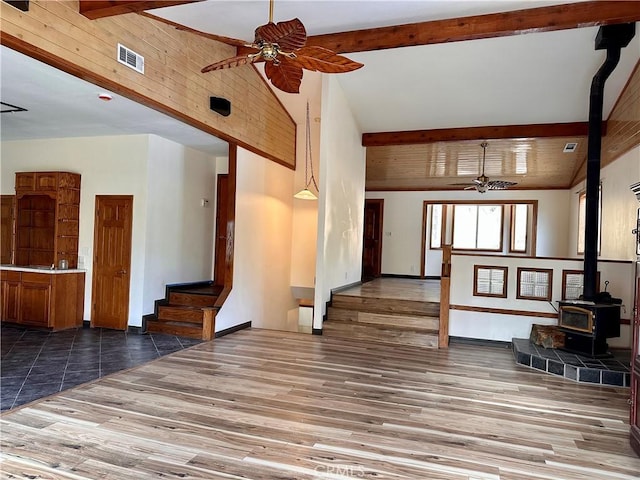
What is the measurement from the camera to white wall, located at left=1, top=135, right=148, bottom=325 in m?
6.07

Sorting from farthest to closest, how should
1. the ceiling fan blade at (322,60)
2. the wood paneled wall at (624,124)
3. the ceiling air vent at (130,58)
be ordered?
1. the wood paneled wall at (624,124)
2. the ceiling air vent at (130,58)
3. the ceiling fan blade at (322,60)

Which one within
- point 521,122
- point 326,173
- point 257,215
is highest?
point 521,122

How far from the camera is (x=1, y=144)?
6785 millimetres

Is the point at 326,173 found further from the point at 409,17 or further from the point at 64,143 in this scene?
A: the point at 64,143

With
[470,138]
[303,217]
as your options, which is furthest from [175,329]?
[470,138]

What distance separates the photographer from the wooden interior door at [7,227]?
679cm

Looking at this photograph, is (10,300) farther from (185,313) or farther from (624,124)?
(624,124)

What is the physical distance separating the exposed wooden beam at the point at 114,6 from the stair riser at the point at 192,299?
4060 mm

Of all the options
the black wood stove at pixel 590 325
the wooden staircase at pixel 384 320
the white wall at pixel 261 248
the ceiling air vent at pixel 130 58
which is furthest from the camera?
the white wall at pixel 261 248

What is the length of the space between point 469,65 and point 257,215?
3.96m

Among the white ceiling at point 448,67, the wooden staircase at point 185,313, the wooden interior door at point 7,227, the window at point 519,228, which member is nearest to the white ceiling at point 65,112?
the wooden interior door at point 7,227

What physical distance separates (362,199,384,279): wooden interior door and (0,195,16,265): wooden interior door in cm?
759

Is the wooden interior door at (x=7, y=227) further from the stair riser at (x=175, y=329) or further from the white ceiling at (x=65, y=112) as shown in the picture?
the stair riser at (x=175, y=329)

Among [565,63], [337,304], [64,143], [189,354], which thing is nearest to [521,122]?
[565,63]
